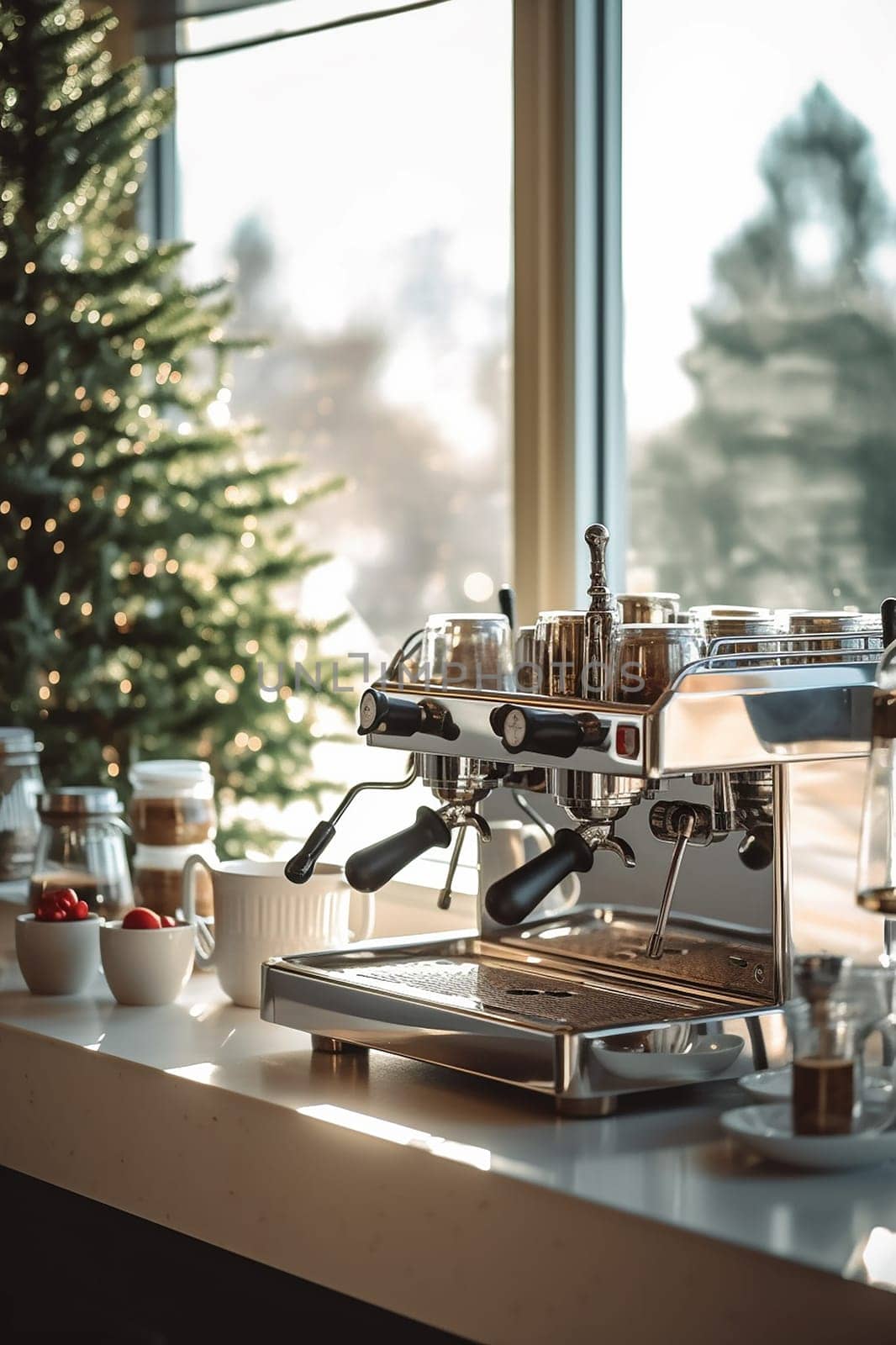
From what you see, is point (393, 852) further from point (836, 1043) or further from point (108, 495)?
point (108, 495)

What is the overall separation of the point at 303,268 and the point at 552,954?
111cm

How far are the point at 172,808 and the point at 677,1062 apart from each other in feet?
2.53

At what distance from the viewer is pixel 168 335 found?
2068mm

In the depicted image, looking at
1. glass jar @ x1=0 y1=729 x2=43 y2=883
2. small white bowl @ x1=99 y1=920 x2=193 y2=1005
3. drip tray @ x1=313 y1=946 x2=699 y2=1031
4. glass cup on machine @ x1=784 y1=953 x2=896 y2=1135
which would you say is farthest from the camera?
glass jar @ x1=0 y1=729 x2=43 y2=883

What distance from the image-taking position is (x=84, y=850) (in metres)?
1.78

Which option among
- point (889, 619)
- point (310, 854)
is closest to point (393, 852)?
point (310, 854)

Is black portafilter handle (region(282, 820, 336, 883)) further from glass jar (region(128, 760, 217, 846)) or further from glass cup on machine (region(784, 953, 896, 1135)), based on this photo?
glass jar (region(128, 760, 217, 846))

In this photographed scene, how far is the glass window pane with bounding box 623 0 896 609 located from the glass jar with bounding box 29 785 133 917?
61cm

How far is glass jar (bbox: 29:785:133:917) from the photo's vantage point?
1772 millimetres

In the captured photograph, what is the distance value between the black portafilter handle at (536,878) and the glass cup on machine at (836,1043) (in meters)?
0.19

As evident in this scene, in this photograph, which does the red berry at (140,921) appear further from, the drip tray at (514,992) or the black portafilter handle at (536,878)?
the black portafilter handle at (536,878)

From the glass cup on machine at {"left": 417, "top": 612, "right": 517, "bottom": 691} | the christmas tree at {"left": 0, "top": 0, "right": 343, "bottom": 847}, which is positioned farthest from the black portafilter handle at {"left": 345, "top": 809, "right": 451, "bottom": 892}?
the christmas tree at {"left": 0, "top": 0, "right": 343, "bottom": 847}

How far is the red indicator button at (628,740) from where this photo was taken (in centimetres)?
111

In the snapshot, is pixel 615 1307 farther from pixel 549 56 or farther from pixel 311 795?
pixel 549 56
